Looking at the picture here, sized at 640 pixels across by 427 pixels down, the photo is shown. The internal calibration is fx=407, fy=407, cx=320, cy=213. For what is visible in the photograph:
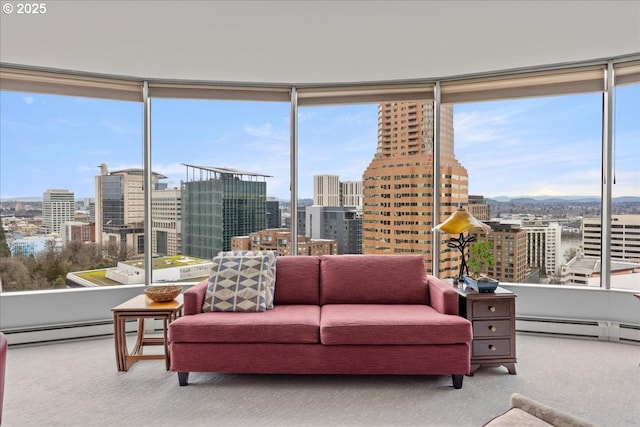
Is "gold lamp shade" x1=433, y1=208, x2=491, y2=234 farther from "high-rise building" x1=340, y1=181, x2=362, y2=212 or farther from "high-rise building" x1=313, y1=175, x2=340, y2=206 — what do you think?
"high-rise building" x1=313, y1=175, x2=340, y2=206

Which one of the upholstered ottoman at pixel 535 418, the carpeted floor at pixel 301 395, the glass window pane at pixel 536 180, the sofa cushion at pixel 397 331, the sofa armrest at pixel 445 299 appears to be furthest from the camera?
the glass window pane at pixel 536 180

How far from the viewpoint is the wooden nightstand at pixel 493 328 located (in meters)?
3.06

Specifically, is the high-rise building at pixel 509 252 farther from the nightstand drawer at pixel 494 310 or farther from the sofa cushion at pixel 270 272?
the sofa cushion at pixel 270 272

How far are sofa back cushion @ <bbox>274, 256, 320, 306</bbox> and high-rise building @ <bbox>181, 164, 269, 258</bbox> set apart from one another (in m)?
1.10

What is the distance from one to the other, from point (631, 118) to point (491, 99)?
4.10 ft

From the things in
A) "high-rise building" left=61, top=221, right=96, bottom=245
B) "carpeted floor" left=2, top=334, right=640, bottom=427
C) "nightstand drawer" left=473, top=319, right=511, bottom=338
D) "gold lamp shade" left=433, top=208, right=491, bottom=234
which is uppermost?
"gold lamp shade" left=433, top=208, right=491, bottom=234

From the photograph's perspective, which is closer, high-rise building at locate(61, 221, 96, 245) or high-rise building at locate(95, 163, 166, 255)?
high-rise building at locate(61, 221, 96, 245)

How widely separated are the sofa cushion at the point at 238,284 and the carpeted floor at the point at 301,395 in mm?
525

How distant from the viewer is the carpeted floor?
241 cm

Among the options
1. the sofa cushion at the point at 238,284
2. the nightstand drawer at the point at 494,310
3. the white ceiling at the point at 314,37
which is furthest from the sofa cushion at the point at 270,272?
the white ceiling at the point at 314,37

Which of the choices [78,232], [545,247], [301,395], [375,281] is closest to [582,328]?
[545,247]

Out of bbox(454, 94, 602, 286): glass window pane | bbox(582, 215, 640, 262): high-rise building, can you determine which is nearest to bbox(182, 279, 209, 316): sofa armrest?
bbox(454, 94, 602, 286): glass window pane

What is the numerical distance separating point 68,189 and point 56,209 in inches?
9.1

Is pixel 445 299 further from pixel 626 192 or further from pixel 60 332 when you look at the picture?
pixel 60 332
